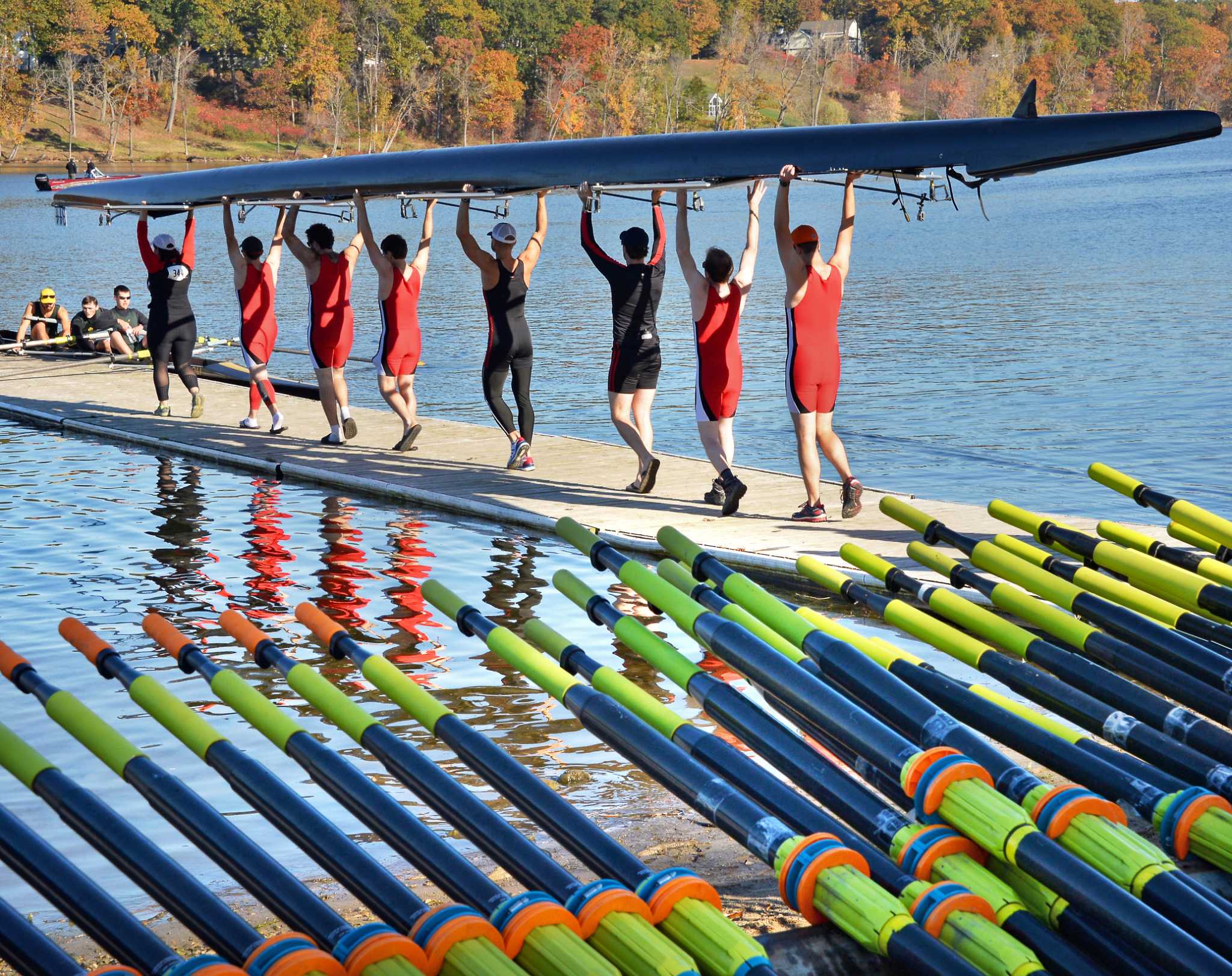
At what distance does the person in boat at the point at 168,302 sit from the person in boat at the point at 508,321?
3769 millimetres

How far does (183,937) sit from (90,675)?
329 centimetres

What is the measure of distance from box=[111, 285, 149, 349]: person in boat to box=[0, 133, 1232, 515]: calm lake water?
307 centimetres

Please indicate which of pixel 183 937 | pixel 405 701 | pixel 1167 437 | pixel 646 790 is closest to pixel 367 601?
pixel 646 790

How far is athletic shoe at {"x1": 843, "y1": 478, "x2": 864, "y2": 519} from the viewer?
29.5 ft

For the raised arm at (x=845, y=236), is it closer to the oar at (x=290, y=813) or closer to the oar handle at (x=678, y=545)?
the oar handle at (x=678, y=545)

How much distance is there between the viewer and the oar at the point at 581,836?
9.04 ft

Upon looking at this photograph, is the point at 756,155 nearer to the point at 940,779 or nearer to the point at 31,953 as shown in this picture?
the point at 940,779

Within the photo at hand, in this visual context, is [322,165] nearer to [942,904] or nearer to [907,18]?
[942,904]

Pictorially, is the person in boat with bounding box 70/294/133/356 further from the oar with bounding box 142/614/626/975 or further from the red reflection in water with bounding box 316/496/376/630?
the oar with bounding box 142/614/626/975

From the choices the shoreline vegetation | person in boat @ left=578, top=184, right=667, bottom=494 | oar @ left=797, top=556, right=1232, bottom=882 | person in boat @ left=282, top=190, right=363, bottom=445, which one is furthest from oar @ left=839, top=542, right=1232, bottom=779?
the shoreline vegetation

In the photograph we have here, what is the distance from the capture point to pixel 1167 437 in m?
15.7

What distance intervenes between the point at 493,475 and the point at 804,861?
8239mm

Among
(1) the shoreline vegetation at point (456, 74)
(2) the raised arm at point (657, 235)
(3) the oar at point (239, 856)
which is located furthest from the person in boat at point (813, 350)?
(1) the shoreline vegetation at point (456, 74)

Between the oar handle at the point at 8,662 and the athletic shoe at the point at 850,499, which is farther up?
the oar handle at the point at 8,662
